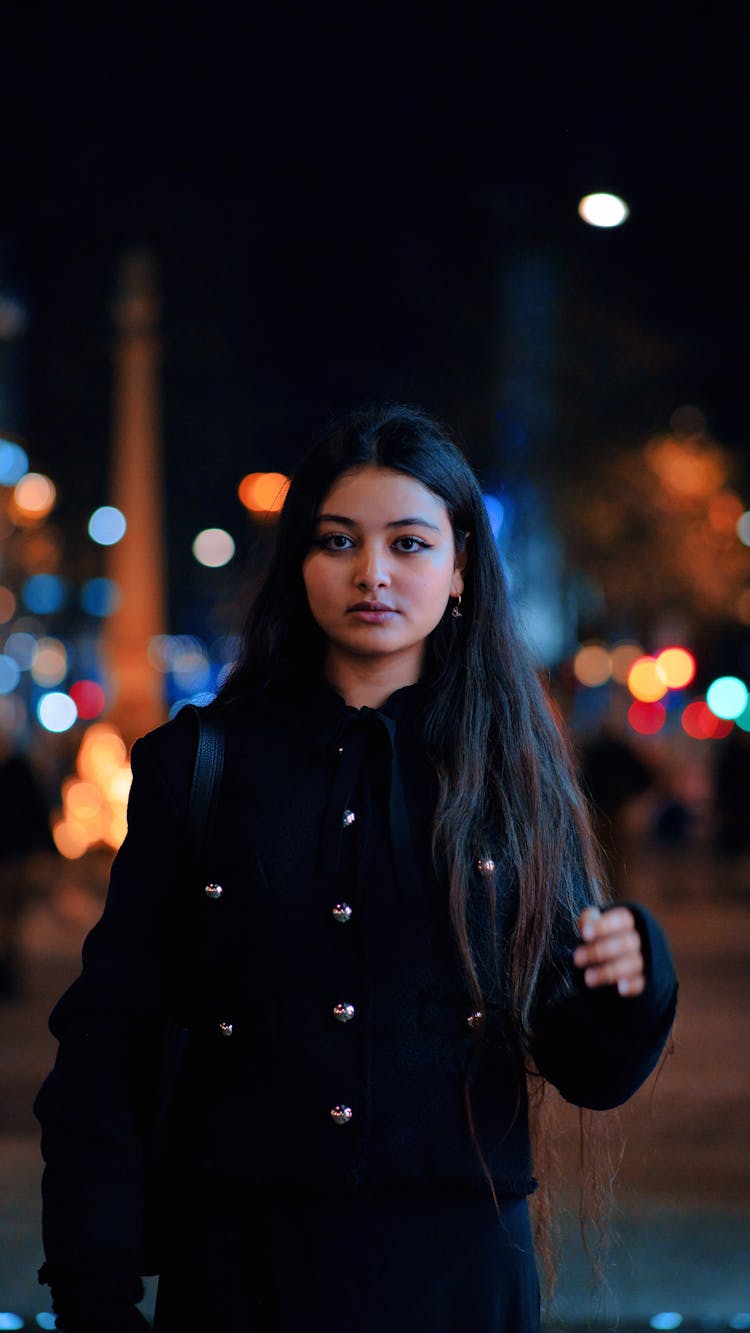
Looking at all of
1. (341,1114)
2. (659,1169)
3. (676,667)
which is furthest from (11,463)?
(341,1114)

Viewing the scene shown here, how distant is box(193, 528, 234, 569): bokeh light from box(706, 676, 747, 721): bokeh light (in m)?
17.1

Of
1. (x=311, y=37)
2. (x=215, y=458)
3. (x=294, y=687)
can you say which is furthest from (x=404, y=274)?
(x=215, y=458)

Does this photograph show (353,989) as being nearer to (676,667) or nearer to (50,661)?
(676,667)

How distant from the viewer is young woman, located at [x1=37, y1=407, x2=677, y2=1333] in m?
2.21

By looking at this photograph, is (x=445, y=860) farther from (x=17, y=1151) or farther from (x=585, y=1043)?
(x=17, y=1151)

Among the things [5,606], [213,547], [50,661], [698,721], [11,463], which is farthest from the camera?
[50,661]

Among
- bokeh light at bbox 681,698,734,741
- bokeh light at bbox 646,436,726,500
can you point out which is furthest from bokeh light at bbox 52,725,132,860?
bokeh light at bbox 681,698,734,741

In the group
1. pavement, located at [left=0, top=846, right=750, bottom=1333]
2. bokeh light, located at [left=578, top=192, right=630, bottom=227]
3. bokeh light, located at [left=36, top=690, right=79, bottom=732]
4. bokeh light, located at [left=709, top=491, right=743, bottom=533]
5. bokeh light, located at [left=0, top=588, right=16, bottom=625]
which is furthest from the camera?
bokeh light, located at [left=0, top=588, right=16, bottom=625]

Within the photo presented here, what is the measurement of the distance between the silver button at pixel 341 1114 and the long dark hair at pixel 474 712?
0.82 ft

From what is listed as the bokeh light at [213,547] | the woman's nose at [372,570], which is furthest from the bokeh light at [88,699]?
the woman's nose at [372,570]

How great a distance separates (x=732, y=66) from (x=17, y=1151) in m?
5.94

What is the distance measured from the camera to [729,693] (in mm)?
24094

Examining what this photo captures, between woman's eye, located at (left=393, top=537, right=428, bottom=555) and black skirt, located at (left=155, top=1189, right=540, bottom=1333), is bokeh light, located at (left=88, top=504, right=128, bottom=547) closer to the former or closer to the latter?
woman's eye, located at (left=393, top=537, right=428, bottom=555)

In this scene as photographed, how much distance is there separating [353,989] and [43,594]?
1713 inches
